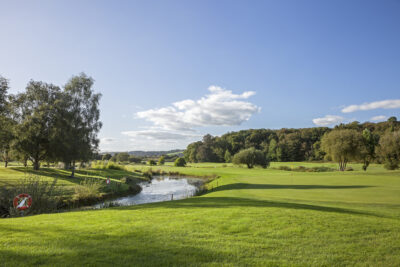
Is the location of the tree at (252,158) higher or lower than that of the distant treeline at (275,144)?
lower

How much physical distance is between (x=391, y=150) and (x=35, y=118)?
5273cm

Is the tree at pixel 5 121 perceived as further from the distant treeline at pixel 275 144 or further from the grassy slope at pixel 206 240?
the distant treeline at pixel 275 144

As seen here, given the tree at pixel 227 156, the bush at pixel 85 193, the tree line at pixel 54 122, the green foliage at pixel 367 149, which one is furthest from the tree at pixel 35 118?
the tree at pixel 227 156

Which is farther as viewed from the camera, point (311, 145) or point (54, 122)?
point (311, 145)

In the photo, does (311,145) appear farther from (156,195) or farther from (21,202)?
(21,202)

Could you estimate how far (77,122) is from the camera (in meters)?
28.7

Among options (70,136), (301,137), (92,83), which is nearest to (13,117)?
(70,136)

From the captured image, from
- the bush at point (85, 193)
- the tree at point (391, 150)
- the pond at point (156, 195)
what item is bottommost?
the pond at point (156, 195)

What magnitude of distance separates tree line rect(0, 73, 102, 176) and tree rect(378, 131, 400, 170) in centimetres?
4565

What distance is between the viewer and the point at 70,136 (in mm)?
27422

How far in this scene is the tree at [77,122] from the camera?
2762cm

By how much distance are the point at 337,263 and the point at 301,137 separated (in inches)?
3848

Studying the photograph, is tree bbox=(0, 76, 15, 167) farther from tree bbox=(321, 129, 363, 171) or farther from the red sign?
tree bbox=(321, 129, 363, 171)

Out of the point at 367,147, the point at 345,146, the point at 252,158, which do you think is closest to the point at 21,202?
the point at 345,146
